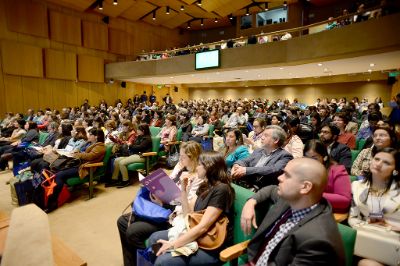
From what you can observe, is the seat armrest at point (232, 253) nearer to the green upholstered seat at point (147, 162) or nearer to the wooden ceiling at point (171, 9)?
the green upholstered seat at point (147, 162)

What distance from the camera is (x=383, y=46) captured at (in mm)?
6406

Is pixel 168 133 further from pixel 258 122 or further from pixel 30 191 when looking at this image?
pixel 30 191

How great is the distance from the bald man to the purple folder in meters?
0.89

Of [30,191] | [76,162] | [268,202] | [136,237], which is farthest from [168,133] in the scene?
[268,202]

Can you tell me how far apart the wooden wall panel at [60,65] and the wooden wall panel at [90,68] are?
0.37 m

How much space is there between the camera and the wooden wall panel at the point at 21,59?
1147cm

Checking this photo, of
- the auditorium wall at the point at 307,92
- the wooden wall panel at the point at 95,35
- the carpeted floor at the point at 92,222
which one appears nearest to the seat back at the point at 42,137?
the carpeted floor at the point at 92,222

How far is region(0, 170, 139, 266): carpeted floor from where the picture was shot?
2.60 m

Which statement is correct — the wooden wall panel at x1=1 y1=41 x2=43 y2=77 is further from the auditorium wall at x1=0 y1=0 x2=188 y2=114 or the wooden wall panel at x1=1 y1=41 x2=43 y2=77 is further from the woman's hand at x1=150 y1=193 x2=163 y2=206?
the woman's hand at x1=150 y1=193 x2=163 y2=206

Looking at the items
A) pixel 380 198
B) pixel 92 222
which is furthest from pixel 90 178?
pixel 380 198

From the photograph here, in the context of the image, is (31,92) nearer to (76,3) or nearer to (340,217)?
(76,3)

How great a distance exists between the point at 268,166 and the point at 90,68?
14.7 m

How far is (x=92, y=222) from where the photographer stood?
127 inches

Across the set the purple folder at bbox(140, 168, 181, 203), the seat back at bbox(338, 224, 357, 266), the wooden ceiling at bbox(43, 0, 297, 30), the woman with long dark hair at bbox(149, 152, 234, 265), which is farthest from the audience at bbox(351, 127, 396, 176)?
the wooden ceiling at bbox(43, 0, 297, 30)
